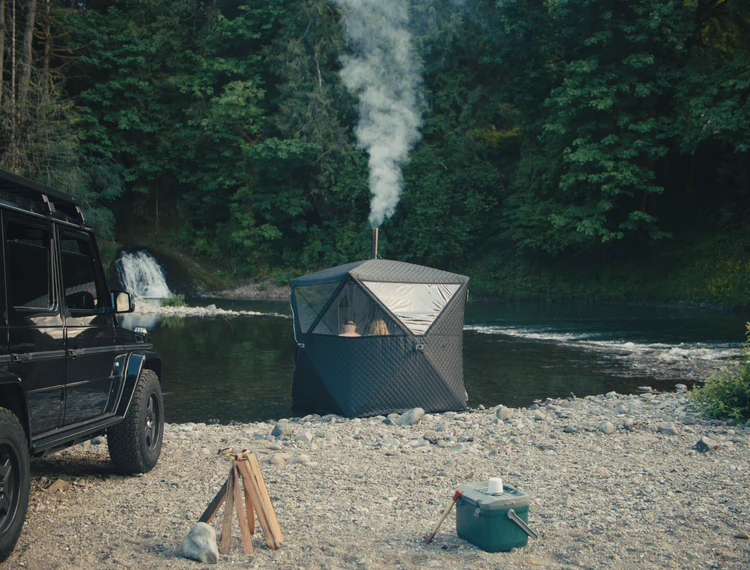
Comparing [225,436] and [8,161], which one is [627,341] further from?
[8,161]

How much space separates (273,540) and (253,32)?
137 feet

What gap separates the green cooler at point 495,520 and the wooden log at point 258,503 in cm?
122

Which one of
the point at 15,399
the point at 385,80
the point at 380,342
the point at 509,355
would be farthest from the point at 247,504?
the point at 385,80

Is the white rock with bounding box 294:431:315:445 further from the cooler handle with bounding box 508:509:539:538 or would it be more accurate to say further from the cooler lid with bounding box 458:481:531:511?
the cooler handle with bounding box 508:509:539:538

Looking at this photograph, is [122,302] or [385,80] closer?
[122,302]

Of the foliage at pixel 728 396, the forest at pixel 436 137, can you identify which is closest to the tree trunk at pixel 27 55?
the forest at pixel 436 137

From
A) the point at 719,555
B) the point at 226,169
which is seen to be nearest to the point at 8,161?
the point at 226,169

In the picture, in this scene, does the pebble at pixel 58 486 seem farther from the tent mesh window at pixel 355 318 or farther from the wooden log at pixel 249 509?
the tent mesh window at pixel 355 318

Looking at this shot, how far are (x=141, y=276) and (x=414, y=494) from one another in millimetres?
32164

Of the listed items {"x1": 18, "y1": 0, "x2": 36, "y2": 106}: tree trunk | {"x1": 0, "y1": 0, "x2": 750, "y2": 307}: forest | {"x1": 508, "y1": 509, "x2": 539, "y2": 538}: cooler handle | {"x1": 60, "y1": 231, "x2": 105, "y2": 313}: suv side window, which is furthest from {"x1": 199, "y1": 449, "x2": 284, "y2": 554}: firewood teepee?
{"x1": 18, "y1": 0, "x2": 36, "y2": 106}: tree trunk

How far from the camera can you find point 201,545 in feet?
13.9

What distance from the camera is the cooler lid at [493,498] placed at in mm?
4434

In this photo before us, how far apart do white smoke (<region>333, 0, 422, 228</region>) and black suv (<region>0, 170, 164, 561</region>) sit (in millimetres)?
26764

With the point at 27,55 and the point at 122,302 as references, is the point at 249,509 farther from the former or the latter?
the point at 27,55
